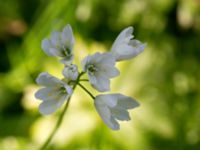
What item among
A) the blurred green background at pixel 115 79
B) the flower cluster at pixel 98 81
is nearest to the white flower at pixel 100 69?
the flower cluster at pixel 98 81

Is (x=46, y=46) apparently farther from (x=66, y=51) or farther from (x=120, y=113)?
(x=120, y=113)

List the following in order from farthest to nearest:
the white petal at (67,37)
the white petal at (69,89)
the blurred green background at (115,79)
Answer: the blurred green background at (115,79) < the white petal at (67,37) < the white petal at (69,89)

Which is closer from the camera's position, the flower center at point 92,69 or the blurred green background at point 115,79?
the flower center at point 92,69

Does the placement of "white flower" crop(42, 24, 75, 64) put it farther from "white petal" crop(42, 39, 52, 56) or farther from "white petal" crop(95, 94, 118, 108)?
"white petal" crop(95, 94, 118, 108)

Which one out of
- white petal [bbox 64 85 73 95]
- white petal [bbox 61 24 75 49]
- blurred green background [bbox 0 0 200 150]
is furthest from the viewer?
blurred green background [bbox 0 0 200 150]

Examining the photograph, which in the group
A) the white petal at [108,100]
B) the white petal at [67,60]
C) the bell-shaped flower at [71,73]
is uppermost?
the white petal at [67,60]

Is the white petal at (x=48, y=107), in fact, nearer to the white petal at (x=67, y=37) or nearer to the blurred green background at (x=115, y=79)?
the white petal at (x=67, y=37)

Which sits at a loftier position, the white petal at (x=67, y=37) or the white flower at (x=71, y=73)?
the white petal at (x=67, y=37)

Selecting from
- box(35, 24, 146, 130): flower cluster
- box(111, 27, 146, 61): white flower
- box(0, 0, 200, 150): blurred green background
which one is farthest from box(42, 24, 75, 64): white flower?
box(0, 0, 200, 150): blurred green background
